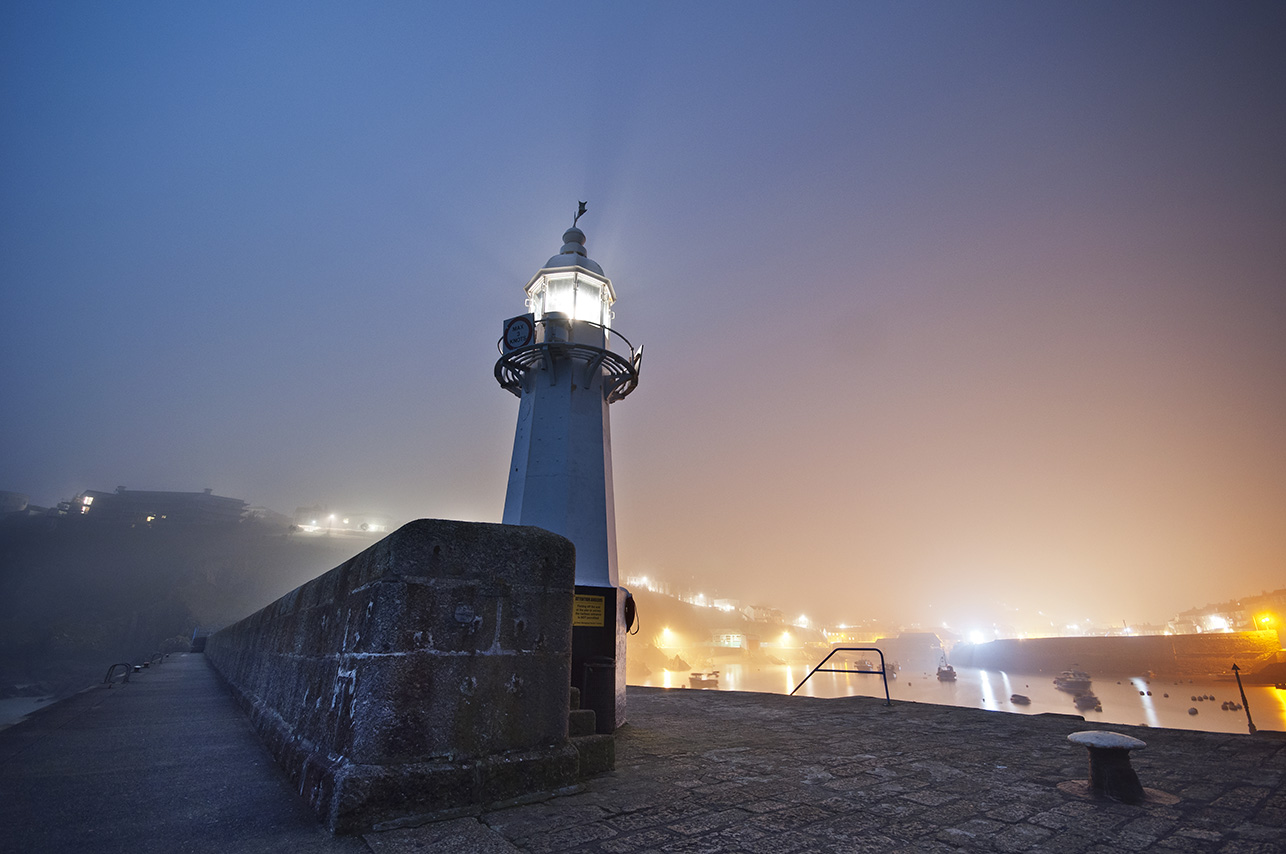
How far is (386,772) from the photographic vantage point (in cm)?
264

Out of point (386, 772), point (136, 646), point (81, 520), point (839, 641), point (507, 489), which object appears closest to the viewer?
point (386, 772)

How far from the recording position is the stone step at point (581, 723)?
13.0 feet

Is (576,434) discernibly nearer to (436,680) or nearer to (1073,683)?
(436,680)

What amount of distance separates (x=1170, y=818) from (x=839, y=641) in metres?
174

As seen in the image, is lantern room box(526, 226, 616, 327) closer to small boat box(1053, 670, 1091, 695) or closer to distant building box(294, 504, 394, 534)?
small boat box(1053, 670, 1091, 695)

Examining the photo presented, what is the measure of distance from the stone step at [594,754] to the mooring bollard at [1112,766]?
3.21 m

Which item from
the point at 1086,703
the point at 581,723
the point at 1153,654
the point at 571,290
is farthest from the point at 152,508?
the point at 1153,654

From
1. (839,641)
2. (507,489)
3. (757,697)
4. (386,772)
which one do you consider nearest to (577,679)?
(507,489)

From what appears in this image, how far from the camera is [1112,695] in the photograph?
50.4 metres

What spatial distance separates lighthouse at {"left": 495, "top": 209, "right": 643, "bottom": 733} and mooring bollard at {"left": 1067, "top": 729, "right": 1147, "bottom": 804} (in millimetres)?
4492

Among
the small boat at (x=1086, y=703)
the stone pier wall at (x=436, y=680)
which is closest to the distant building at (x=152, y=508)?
the stone pier wall at (x=436, y=680)

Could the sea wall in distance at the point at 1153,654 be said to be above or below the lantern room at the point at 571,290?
below

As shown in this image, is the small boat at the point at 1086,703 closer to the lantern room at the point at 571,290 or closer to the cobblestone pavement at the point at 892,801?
the cobblestone pavement at the point at 892,801

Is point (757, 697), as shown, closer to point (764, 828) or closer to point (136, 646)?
point (764, 828)
